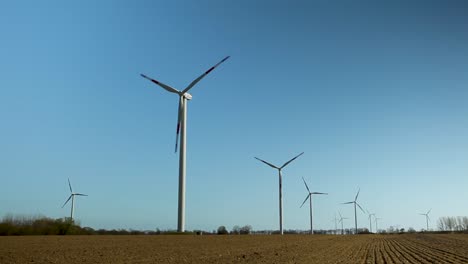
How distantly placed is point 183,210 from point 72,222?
28.1 metres

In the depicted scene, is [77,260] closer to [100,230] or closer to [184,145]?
[184,145]

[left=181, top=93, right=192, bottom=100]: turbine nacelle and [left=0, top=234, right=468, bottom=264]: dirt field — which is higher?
[left=181, top=93, right=192, bottom=100]: turbine nacelle

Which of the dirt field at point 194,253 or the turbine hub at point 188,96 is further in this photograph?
the turbine hub at point 188,96

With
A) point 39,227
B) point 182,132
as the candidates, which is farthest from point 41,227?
point 182,132

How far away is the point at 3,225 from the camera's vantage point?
237 feet

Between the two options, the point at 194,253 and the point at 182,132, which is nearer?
the point at 194,253

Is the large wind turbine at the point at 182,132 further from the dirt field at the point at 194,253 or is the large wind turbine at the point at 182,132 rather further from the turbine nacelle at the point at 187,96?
the dirt field at the point at 194,253

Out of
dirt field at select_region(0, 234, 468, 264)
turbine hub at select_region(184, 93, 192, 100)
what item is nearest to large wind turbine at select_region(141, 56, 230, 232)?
turbine hub at select_region(184, 93, 192, 100)

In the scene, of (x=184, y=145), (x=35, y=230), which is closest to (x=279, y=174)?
(x=184, y=145)

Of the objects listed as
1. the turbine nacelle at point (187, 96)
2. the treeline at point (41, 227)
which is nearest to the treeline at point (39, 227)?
the treeline at point (41, 227)

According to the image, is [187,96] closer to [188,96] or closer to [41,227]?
[188,96]

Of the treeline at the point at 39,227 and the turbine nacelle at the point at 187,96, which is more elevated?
the turbine nacelle at the point at 187,96

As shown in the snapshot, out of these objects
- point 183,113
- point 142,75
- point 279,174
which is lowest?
point 279,174

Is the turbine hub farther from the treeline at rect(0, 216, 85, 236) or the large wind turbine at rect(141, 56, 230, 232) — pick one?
the treeline at rect(0, 216, 85, 236)
